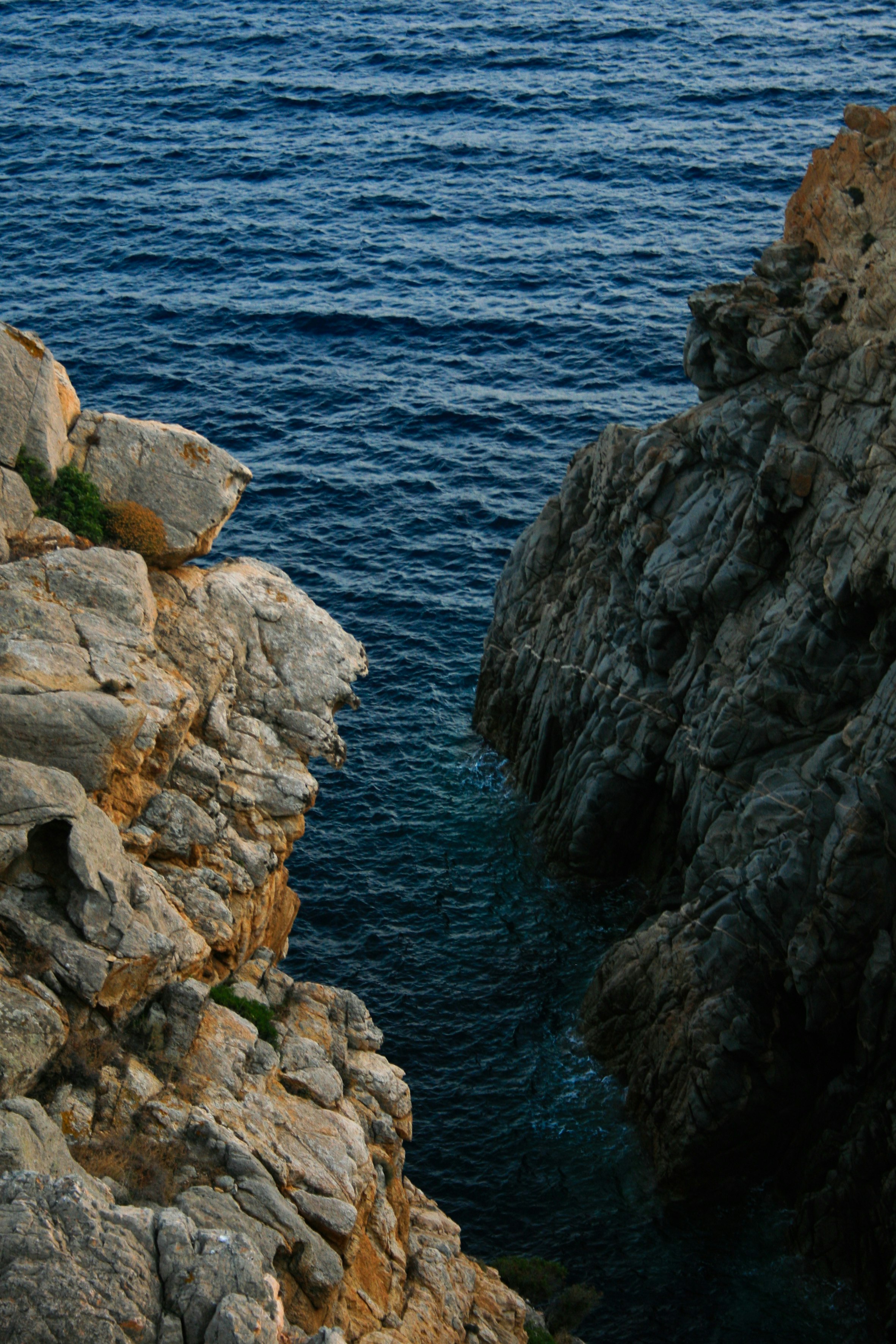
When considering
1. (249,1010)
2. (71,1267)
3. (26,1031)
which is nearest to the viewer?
(71,1267)

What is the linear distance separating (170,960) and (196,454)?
50.0 feet

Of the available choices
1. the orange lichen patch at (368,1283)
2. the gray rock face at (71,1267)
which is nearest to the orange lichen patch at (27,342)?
the gray rock face at (71,1267)

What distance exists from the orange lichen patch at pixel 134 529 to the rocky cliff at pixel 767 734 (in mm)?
19566

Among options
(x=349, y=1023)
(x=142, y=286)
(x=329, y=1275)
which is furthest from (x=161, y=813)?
(x=142, y=286)

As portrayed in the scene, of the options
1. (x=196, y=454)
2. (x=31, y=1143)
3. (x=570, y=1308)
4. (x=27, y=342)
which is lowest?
(x=570, y=1308)

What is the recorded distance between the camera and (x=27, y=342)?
105 feet

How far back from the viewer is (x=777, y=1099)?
36.8 metres

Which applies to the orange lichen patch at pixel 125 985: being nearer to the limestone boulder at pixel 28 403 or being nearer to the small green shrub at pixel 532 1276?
the limestone boulder at pixel 28 403

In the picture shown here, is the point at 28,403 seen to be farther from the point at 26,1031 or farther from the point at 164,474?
the point at 26,1031

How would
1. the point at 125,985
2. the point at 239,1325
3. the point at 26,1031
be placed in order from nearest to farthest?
the point at 239,1325 < the point at 26,1031 < the point at 125,985

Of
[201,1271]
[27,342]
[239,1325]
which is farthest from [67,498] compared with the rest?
[239,1325]

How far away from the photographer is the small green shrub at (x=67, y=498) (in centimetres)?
3175

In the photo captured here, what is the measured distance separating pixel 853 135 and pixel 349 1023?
35129mm

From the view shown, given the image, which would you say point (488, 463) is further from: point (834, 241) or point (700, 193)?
point (700, 193)
